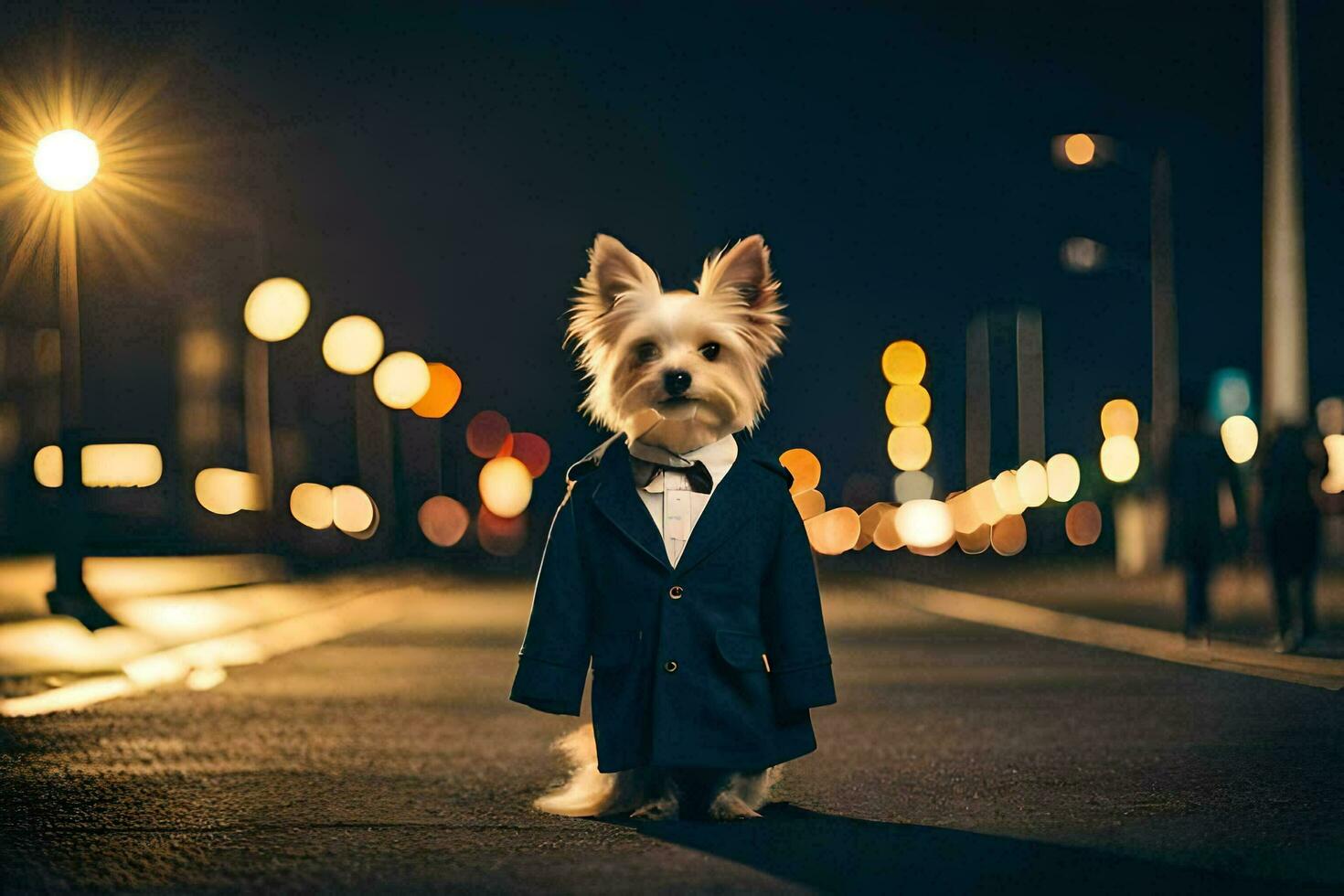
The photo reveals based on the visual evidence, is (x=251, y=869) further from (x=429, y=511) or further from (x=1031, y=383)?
(x=429, y=511)

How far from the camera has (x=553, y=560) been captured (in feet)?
22.0

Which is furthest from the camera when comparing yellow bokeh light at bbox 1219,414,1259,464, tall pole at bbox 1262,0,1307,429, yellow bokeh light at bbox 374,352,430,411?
yellow bokeh light at bbox 1219,414,1259,464

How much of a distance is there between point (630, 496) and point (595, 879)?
1.52 meters

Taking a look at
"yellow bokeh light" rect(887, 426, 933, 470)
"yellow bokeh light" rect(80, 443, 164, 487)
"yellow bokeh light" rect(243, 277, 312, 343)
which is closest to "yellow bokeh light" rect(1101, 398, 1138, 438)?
"yellow bokeh light" rect(887, 426, 933, 470)

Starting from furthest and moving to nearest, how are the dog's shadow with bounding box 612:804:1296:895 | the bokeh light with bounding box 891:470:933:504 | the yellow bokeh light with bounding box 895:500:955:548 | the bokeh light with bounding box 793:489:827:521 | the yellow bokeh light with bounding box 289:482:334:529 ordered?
the bokeh light with bounding box 793:489:827:521 → the bokeh light with bounding box 891:470:933:504 → the yellow bokeh light with bounding box 895:500:955:548 → the yellow bokeh light with bounding box 289:482:334:529 → the dog's shadow with bounding box 612:804:1296:895

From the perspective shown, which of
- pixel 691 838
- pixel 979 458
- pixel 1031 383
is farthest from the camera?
pixel 979 458

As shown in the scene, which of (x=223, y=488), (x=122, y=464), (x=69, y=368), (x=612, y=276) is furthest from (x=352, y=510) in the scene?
(x=612, y=276)

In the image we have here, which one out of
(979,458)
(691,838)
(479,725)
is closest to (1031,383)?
(979,458)

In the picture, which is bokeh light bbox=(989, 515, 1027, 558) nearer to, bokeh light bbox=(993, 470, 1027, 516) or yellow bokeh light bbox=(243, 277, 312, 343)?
bokeh light bbox=(993, 470, 1027, 516)

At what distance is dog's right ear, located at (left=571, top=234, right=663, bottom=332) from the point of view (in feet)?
22.0

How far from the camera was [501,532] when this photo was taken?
291 feet

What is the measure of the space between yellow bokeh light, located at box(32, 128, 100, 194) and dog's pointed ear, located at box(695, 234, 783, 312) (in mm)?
12734

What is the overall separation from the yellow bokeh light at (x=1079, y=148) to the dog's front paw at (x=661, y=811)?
62.7 feet

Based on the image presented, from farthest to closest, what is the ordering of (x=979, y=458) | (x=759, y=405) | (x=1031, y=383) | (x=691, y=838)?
(x=979, y=458) < (x=1031, y=383) < (x=759, y=405) < (x=691, y=838)
